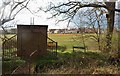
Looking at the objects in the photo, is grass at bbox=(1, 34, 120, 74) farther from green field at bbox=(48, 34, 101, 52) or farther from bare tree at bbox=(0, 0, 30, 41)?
bare tree at bbox=(0, 0, 30, 41)

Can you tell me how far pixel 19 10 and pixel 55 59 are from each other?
996 millimetres

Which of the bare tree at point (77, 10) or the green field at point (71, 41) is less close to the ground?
the bare tree at point (77, 10)

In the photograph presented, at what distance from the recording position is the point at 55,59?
405 cm

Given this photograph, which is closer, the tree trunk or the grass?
the grass

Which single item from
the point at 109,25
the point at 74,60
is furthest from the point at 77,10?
the point at 74,60

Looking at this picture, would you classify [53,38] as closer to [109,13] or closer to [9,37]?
[9,37]

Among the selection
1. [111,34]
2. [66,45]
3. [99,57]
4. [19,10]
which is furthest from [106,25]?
[19,10]

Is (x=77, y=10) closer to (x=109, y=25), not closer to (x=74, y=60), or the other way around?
(x=109, y=25)

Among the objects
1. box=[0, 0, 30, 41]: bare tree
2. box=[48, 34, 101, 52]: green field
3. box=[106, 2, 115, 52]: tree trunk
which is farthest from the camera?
box=[106, 2, 115, 52]: tree trunk

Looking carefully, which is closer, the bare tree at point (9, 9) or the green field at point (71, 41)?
the bare tree at point (9, 9)

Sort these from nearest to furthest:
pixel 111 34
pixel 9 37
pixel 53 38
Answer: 1. pixel 9 37
2. pixel 53 38
3. pixel 111 34

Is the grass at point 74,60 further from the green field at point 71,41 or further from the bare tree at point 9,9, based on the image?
the bare tree at point 9,9

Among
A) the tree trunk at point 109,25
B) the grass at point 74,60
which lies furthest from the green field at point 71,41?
the tree trunk at point 109,25

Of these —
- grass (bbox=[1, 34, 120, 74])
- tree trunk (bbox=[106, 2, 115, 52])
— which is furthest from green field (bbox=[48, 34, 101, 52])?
tree trunk (bbox=[106, 2, 115, 52])
